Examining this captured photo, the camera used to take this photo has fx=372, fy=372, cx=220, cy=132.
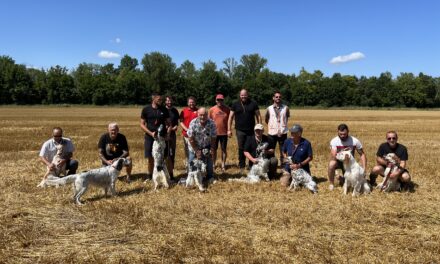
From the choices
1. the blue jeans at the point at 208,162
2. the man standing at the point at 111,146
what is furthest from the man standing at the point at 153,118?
the blue jeans at the point at 208,162

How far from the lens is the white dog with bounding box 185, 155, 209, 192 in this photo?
714 centimetres

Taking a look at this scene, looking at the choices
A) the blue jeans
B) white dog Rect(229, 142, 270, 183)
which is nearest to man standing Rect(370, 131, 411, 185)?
white dog Rect(229, 142, 270, 183)

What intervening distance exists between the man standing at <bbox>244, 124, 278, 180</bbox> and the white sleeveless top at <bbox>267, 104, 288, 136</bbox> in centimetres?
36

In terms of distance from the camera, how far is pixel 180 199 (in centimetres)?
646

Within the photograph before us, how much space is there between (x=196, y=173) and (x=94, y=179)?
73.4 inches

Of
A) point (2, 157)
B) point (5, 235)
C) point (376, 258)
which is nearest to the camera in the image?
point (376, 258)

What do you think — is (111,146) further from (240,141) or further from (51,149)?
(240,141)

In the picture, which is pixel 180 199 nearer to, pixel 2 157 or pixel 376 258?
pixel 376 258

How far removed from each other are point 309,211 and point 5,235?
4.26 meters

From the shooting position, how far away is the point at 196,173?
716 centimetres

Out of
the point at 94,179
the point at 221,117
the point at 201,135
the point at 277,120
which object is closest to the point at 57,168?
the point at 94,179

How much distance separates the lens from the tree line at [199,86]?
7100 cm

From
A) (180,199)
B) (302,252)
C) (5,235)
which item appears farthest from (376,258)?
(5,235)

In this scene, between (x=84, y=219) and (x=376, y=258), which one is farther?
(x=84, y=219)
